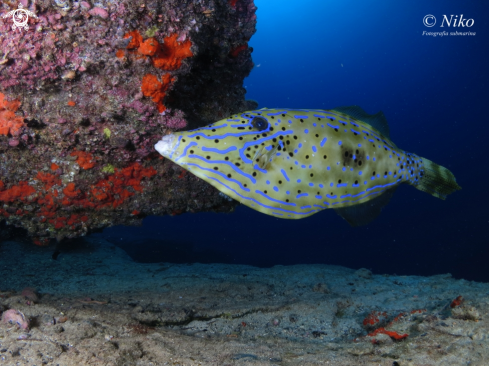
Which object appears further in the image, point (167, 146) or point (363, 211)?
point (363, 211)

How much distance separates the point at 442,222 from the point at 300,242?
2079cm

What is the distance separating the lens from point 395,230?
38969 millimetres

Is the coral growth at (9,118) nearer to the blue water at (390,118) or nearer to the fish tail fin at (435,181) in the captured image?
the fish tail fin at (435,181)

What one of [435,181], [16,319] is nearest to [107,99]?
[16,319]

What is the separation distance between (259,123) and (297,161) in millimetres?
486

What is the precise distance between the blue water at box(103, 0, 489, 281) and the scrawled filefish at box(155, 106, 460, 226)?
13.4 metres

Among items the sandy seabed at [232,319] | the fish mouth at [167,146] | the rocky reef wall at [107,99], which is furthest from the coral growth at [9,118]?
the fish mouth at [167,146]

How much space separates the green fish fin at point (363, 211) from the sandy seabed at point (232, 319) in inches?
47.9

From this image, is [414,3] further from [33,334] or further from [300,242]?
[33,334]

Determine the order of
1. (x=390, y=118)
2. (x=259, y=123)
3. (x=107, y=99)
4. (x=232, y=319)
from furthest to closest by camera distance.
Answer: (x=390, y=118) < (x=232, y=319) < (x=107, y=99) < (x=259, y=123)

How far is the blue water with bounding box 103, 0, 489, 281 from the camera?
29125 mm

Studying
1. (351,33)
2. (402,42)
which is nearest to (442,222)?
(402,42)

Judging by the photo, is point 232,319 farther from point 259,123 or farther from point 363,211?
point 259,123

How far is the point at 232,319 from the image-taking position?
376 centimetres
